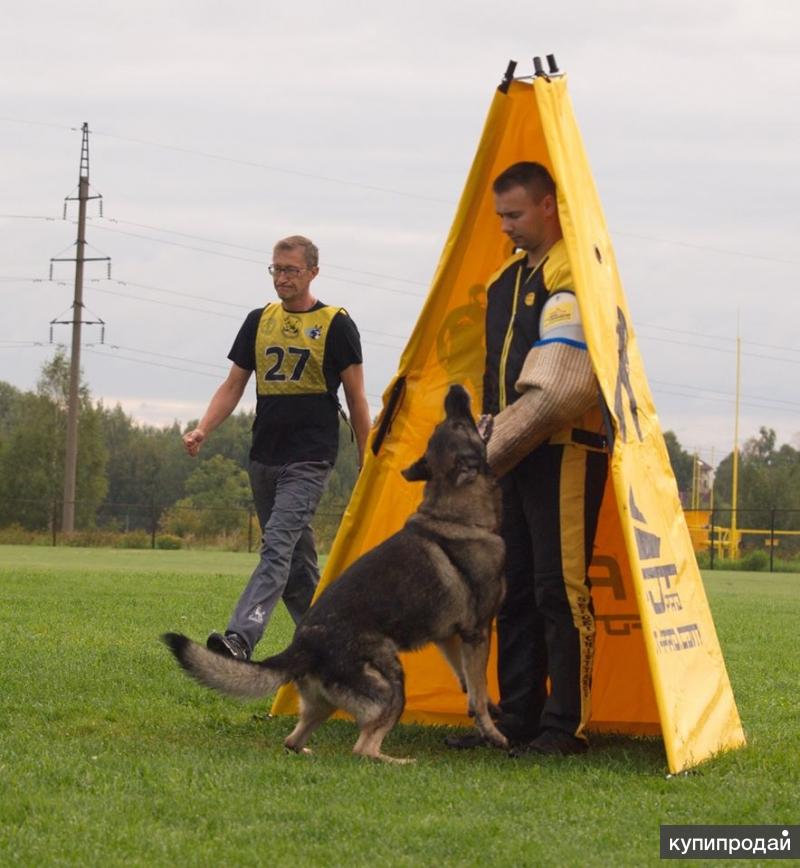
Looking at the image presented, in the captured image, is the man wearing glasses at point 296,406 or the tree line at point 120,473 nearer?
the man wearing glasses at point 296,406

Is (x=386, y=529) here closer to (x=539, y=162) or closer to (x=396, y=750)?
(x=396, y=750)

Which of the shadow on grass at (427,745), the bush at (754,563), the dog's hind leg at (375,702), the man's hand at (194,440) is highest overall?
the man's hand at (194,440)

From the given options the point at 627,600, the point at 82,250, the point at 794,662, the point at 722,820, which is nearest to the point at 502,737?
the point at 627,600

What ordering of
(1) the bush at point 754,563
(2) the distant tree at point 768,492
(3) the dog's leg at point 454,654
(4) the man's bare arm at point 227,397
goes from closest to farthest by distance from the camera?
(3) the dog's leg at point 454,654 < (4) the man's bare arm at point 227,397 < (1) the bush at point 754,563 < (2) the distant tree at point 768,492

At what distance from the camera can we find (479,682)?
579 centimetres

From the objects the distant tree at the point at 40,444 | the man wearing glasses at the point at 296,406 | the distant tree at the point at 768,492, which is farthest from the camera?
the distant tree at the point at 40,444

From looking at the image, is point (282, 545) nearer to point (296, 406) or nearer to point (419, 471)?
point (296, 406)

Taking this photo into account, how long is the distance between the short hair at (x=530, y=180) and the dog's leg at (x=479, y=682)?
6.25ft

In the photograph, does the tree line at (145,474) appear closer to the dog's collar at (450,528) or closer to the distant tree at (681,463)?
the distant tree at (681,463)

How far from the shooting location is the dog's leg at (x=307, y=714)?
554 cm

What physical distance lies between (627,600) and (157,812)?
274 centimetres

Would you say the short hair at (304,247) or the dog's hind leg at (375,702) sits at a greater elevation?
the short hair at (304,247)

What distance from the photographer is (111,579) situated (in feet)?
57.6

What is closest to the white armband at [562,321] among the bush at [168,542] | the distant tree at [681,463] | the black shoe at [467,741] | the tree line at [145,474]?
the black shoe at [467,741]
